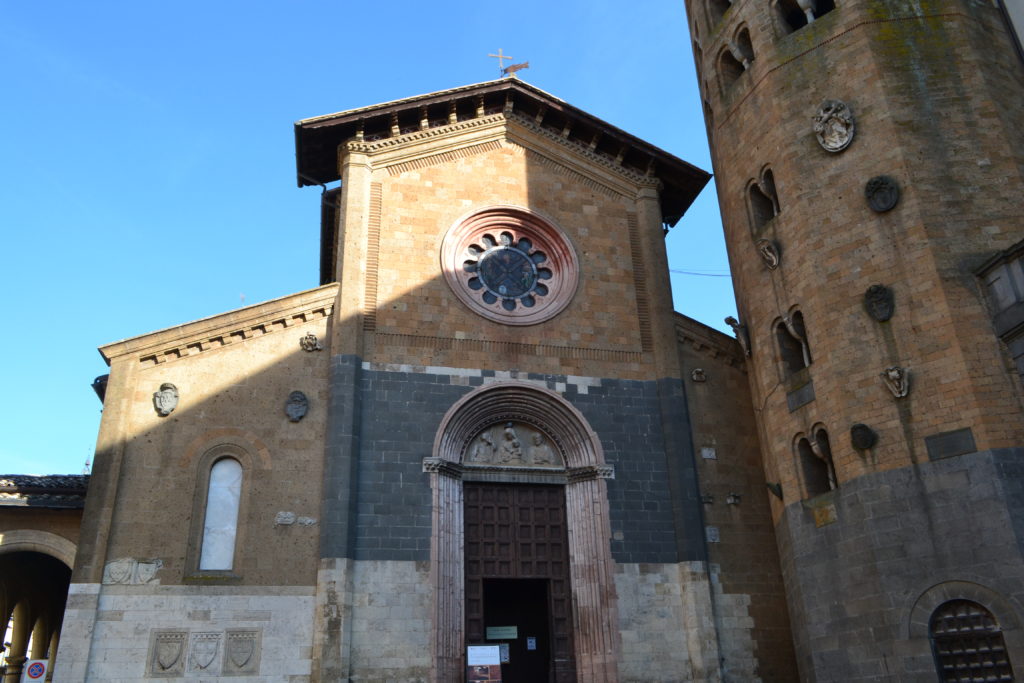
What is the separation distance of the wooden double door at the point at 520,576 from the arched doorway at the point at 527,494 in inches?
1.7

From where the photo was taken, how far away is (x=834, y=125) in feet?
53.8

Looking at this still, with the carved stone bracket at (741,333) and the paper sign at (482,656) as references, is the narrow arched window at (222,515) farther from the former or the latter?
the carved stone bracket at (741,333)

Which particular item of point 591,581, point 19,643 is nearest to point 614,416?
point 591,581

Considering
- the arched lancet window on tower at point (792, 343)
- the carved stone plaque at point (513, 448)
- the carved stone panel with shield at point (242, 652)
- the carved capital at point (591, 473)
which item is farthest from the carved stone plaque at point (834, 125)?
the carved stone panel with shield at point (242, 652)

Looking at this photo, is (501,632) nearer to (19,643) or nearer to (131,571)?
(131,571)

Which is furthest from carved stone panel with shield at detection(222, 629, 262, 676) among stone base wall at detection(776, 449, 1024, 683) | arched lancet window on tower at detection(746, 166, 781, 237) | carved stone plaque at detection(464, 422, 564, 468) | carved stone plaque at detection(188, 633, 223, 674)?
arched lancet window on tower at detection(746, 166, 781, 237)

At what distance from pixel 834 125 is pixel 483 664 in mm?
11659

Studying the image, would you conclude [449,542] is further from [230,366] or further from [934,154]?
[934,154]

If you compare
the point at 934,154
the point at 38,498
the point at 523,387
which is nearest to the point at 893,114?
the point at 934,154

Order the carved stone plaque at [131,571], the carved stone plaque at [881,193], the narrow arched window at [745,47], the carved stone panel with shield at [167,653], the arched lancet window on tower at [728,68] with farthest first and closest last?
1. the arched lancet window on tower at [728,68]
2. the narrow arched window at [745,47]
3. the carved stone plaque at [881,193]
4. the carved stone plaque at [131,571]
5. the carved stone panel with shield at [167,653]

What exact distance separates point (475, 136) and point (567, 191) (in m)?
2.42

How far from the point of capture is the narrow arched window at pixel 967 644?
12.4 m

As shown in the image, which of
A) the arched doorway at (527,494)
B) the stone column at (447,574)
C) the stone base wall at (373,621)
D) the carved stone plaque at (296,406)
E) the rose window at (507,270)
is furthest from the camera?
the rose window at (507,270)

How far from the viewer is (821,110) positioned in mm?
16641
